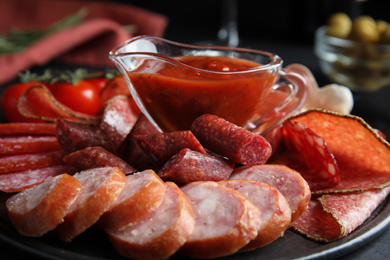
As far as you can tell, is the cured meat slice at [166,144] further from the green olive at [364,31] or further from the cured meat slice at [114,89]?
the green olive at [364,31]

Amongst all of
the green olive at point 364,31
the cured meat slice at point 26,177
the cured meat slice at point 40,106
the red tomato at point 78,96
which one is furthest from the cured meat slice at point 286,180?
the green olive at point 364,31

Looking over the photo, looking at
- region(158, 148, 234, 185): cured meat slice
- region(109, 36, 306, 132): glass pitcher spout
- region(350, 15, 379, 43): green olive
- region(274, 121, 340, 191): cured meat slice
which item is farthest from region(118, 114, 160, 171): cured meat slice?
region(350, 15, 379, 43): green olive

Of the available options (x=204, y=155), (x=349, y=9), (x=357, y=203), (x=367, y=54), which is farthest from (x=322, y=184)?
(x=349, y=9)

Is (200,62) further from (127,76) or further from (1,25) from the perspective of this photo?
(1,25)

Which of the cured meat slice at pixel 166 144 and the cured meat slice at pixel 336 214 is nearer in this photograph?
the cured meat slice at pixel 336 214

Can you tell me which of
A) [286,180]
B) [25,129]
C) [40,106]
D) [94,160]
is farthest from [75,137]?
[286,180]
